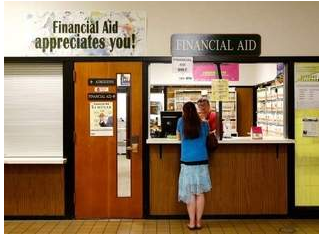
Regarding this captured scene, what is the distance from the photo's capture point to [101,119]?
5.93 metres

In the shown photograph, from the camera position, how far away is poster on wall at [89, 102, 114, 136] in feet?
19.4

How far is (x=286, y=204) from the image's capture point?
235 inches

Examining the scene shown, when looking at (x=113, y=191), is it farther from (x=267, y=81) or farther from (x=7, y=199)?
(x=267, y=81)

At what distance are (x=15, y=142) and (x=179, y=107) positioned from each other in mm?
4393

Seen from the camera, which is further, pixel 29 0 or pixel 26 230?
pixel 29 0

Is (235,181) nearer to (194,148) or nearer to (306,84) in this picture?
(194,148)

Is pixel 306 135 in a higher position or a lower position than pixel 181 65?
lower

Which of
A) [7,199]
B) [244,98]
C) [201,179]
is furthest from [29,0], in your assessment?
[244,98]

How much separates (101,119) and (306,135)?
2717 mm

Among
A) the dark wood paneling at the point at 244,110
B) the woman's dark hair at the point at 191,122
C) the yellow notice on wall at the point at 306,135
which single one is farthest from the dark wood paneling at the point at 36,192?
the dark wood paneling at the point at 244,110

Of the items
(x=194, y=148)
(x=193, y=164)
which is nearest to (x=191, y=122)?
(x=194, y=148)

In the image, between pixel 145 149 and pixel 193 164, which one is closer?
pixel 193 164

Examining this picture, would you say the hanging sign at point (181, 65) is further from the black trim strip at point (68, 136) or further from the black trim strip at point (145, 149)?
the black trim strip at point (68, 136)

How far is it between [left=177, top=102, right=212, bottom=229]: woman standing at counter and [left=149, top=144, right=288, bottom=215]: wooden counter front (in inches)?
18.9
